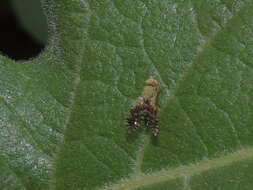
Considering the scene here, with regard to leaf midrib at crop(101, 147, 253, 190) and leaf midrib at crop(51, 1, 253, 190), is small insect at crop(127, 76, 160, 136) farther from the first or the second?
leaf midrib at crop(101, 147, 253, 190)

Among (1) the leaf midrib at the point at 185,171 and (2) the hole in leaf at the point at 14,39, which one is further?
(2) the hole in leaf at the point at 14,39

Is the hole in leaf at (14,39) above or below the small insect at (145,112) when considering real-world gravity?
below

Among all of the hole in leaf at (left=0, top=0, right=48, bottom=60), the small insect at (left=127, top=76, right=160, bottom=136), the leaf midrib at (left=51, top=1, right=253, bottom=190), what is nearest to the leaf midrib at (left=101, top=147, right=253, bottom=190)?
the leaf midrib at (left=51, top=1, right=253, bottom=190)

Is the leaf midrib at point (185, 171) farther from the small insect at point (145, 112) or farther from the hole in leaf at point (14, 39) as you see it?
the hole in leaf at point (14, 39)

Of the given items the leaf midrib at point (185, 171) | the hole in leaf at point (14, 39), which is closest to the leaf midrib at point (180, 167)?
the leaf midrib at point (185, 171)

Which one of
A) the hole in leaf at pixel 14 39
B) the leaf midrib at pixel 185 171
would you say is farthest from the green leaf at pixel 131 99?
the hole in leaf at pixel 14 39

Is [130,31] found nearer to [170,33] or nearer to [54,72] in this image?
[170,33]

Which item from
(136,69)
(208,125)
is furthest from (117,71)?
(208,125)
